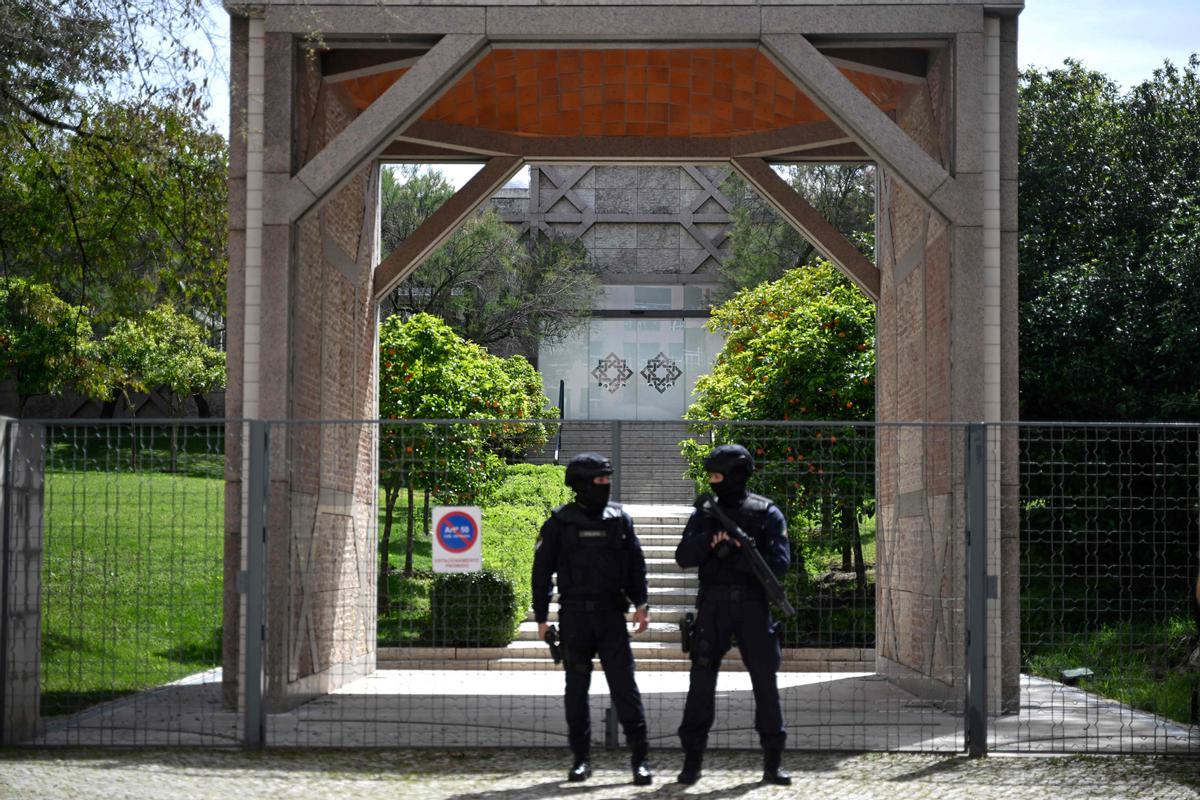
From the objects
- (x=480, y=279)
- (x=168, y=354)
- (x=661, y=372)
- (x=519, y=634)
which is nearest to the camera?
(x=519, y=634)

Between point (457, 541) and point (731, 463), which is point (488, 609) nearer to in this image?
point (457, 541)

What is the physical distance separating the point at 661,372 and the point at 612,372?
134cm

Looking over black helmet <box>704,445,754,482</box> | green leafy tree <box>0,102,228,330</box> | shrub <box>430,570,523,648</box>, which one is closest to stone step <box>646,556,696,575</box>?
shrub <box>430,570,523,648</box>

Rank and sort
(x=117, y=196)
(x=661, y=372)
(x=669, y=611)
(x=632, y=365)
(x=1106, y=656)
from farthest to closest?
Result: (x=661, y=372)
(x=632, y=365)
(x=117, y=196)
(x=669, y=611)
(x=1106, y=656)

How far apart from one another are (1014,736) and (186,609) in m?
11.2

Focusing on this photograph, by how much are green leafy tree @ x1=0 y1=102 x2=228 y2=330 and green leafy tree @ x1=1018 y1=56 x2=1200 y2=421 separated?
441 inches

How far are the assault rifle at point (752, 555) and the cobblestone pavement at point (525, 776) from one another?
974 mm

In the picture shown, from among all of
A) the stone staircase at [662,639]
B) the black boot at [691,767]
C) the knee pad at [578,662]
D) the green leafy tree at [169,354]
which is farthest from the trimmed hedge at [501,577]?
the green leafy tree at [169,354]

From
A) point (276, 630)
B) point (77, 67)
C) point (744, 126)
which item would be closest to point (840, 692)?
point (276, 630)

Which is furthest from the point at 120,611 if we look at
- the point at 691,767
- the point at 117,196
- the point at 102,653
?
the point at 691,767

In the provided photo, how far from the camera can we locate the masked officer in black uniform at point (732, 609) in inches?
309

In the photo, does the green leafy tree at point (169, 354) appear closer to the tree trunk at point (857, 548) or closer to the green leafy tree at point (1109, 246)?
the green leafy tree at point (1109, 246)

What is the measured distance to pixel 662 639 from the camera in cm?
1452

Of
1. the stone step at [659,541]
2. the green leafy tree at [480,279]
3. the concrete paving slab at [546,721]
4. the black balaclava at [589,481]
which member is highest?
the green leafy tree at [480,279]
